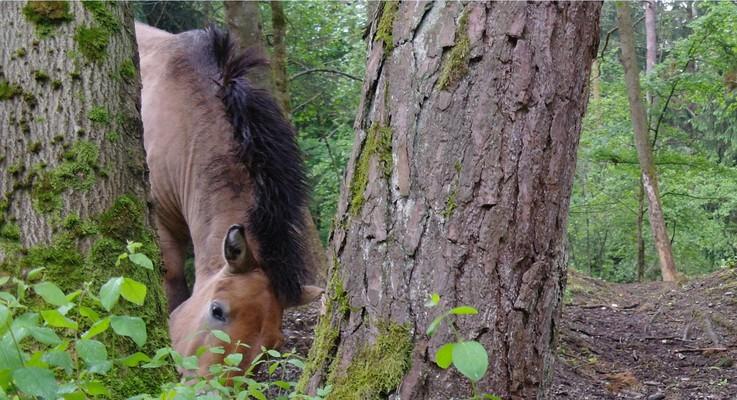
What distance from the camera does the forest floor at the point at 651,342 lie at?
5.24m

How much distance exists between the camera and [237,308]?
→ 421cm

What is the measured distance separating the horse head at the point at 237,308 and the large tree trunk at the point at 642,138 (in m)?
7.92

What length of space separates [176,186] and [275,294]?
1.60 meters

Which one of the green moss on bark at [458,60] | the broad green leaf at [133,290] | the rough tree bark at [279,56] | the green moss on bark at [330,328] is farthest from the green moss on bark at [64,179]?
the rough tree bark at [279,56]

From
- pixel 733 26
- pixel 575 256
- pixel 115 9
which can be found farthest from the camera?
pixel 575 256

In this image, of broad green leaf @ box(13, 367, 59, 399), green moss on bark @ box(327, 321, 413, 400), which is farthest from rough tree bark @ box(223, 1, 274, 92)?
broad green leaf @ box(13, 367, 59, 399)

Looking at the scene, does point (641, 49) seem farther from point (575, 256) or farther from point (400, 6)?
point (400, 6)

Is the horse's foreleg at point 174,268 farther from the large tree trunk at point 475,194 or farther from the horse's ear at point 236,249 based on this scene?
the large tree trunk at point 475,194

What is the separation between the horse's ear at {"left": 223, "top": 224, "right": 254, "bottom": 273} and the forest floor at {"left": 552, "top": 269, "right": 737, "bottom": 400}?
6.35 ft

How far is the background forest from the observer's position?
1223 centimetres

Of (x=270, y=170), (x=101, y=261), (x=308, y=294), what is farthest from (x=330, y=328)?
(x=270, y=170)

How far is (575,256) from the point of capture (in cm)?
2095

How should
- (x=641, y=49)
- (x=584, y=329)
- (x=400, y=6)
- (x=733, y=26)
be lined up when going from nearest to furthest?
(x=400, y=6) < (x=584, y=329) < (x=733, y=26) < (x=641, y=49)

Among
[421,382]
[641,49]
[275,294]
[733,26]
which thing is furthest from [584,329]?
[641,49]
